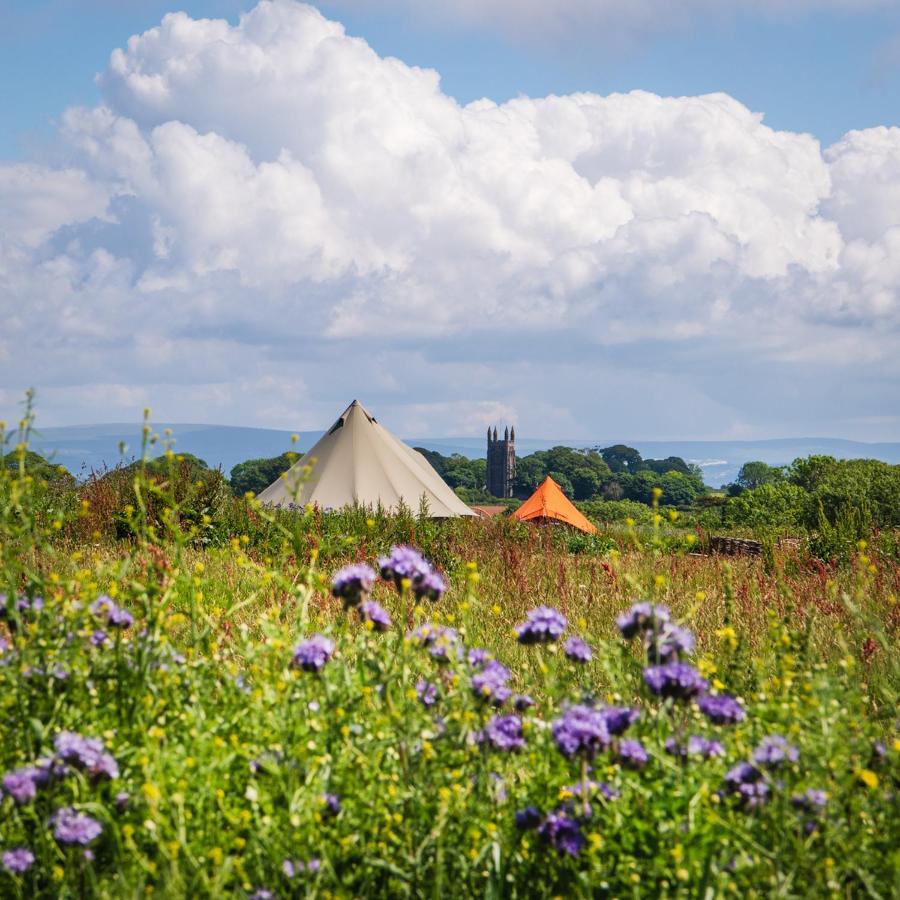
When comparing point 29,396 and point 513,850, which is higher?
point 29,396

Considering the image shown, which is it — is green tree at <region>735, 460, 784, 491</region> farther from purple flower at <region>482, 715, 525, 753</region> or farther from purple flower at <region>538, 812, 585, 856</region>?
purple flower at <region>538, 812, 585, 856</region>

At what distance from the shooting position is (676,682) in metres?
2.40

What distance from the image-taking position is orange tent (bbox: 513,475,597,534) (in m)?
18.5

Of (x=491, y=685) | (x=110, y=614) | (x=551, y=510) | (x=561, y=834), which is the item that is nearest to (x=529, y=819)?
(x=561, y=834)

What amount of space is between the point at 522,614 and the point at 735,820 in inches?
177

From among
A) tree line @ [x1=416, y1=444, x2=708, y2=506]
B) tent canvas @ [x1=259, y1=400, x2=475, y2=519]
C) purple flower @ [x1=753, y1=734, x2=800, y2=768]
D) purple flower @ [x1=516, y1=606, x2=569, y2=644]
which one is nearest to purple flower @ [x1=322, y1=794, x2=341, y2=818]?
purple flower @ [x1=516, y1=606, x2=569, y2=644]

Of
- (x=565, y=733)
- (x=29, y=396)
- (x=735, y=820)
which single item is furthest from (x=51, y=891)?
(x=29, y=396)

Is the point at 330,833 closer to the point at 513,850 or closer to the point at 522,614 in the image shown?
the point at 513,850

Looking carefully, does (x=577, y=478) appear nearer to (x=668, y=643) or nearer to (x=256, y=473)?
(x=256, y=473)

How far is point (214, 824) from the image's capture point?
255 cm

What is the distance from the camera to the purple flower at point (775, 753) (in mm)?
2365

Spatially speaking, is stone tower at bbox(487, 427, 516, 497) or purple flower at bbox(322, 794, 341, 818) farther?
stone tower at bbox(487, 427, 516, 497)

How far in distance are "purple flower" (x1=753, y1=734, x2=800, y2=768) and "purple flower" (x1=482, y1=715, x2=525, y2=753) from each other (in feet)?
2.15

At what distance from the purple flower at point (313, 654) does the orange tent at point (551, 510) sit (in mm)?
15560
